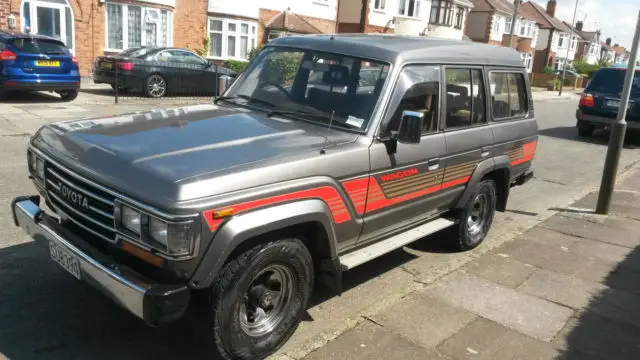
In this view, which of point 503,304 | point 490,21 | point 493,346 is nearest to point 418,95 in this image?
point 503,304

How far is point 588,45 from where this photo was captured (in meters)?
90.9

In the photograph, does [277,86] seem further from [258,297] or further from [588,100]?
[588,100]

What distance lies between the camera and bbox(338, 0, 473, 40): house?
31.6 m

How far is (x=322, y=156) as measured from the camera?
346 centimetres

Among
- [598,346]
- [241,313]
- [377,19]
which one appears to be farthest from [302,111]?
[377,19]

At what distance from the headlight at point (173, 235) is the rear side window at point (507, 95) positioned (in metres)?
3.71

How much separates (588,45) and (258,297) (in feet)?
333

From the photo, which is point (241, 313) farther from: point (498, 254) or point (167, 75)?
point (167, 75)

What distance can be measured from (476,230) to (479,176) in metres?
0.81

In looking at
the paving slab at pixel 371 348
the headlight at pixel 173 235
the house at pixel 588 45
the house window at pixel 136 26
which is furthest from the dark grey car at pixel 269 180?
the house at pixel 588 45

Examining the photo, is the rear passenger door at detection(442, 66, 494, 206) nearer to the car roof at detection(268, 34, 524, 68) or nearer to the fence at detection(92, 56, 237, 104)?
the car roof at detection(268, 34, 524, 68)

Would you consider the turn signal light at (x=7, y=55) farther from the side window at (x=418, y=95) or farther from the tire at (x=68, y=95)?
the side window at (x=418, y=95)

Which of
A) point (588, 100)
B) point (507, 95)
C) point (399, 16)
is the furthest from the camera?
point (399, 16)

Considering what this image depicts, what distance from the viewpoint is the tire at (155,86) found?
15.9m
